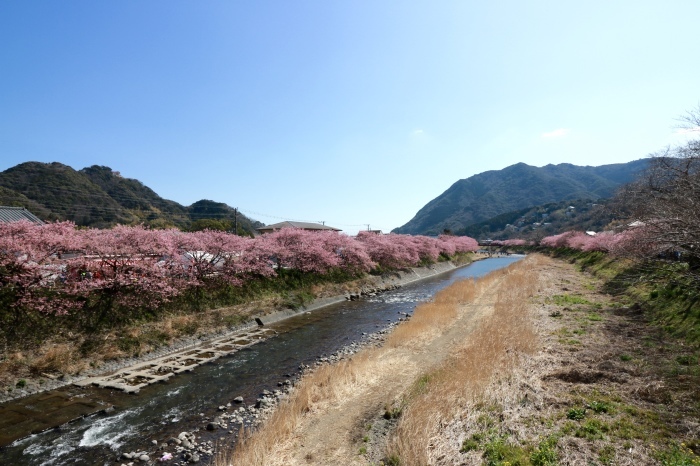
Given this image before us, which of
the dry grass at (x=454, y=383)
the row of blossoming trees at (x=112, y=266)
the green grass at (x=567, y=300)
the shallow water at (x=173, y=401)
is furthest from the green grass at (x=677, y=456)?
the row of blossoming trees at (x=112, y=266)

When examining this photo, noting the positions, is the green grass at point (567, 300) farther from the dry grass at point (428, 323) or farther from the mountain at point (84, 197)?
the mountain at point (84, 197)

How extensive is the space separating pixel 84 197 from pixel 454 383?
9535cm

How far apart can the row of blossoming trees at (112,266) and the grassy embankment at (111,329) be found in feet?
1.49

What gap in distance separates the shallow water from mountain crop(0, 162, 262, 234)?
135 feet

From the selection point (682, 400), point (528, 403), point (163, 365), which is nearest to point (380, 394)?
point (528, 403)

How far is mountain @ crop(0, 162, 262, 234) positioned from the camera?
66.2 metres

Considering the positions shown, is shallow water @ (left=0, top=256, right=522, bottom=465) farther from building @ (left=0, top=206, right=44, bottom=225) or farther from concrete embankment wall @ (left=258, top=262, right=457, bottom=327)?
building @ (left=0, top=206, right=44, bottom=225)

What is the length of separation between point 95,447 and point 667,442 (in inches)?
588

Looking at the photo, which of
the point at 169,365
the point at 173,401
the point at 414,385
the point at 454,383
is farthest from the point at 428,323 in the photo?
the point at 169,365

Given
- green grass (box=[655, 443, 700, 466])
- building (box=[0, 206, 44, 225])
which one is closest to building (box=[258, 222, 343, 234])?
building (box=[0, 206, 44, 225])

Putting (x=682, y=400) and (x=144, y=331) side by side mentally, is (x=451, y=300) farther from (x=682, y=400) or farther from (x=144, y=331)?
(x=144, y=331)

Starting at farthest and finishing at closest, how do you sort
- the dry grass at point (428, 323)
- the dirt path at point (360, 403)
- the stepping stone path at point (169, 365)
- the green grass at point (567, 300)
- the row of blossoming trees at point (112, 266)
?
the green grass at point (567, 300)
the dry grass at point (428, 323)
the row of blossoming trees at point (112, 266)
the stepping stone path at point (169, 365)
the dirt path at point (360, 403)

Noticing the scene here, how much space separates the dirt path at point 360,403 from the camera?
851 centimetres

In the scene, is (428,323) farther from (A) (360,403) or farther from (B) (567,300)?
(B) (567,300)
